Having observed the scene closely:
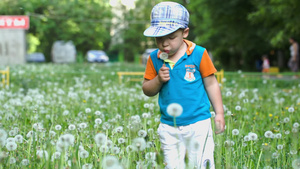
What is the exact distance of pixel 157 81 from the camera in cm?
309

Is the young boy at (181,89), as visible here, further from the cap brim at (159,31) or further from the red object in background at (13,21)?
the red object in background at (13,21)

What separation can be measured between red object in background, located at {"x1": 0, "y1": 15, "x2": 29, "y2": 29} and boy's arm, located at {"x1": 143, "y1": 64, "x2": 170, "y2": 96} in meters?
28.8

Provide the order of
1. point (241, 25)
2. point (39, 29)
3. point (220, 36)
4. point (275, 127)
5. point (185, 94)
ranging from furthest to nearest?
1. point (39, 29)
2. point (220, 36)
3. point (241, 25)
4. point (275, 127)
5. point (185, 94)

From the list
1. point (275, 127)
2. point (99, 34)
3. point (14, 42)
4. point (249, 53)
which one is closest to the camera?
point (275, 127)

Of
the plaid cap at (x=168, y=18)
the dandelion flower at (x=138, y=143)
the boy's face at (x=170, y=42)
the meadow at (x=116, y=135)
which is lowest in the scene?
the meadow at (x=116, y=135)

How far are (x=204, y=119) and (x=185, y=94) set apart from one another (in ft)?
0.67

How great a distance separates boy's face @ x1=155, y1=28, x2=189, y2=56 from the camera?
306 cm

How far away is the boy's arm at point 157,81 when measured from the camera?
2.98 meters

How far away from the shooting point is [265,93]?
1016 cm

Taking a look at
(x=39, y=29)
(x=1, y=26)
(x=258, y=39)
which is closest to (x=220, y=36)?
(x=258, y=39)

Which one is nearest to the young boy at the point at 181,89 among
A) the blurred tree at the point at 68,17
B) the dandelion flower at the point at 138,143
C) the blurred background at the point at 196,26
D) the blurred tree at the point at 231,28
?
the dandelion flower at the point at 138,143

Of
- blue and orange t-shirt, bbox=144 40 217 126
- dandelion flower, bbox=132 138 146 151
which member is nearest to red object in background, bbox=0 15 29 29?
blue and orange t-shirt, bbox=144 40 217 126

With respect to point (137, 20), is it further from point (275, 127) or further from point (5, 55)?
point (275, 127)

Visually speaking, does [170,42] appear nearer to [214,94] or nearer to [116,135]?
[214,94]
